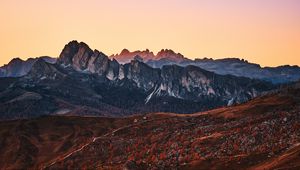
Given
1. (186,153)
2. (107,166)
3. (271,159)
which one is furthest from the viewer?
(107,166)

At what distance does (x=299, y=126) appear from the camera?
142m

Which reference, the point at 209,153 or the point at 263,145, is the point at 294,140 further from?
the point at 209,153

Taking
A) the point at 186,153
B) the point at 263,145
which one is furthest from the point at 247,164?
the point at 186,153

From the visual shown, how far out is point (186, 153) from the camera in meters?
153

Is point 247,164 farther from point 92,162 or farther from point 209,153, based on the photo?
point 92,162

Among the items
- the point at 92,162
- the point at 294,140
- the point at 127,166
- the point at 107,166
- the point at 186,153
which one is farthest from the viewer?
the point at 92,162

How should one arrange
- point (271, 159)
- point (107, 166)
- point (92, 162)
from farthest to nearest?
point (92, 162) < point (107, 166) < point (271, 159)

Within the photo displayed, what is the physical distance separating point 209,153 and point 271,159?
3103 centimetres

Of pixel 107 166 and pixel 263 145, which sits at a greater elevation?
pixel 263 145

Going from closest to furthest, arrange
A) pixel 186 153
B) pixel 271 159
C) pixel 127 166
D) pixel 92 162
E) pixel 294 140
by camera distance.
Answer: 1. pixel 271 159
2. pixel 294 140
3. pixel 127 166
4. pixel 186 153
5. pixel 92 162

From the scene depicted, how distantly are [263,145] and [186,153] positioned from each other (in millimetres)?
28439

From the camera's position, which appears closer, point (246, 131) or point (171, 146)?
point (246, 131)

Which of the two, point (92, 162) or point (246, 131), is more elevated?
point (246, 131)

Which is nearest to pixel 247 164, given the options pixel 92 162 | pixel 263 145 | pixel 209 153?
pixel 263 145
